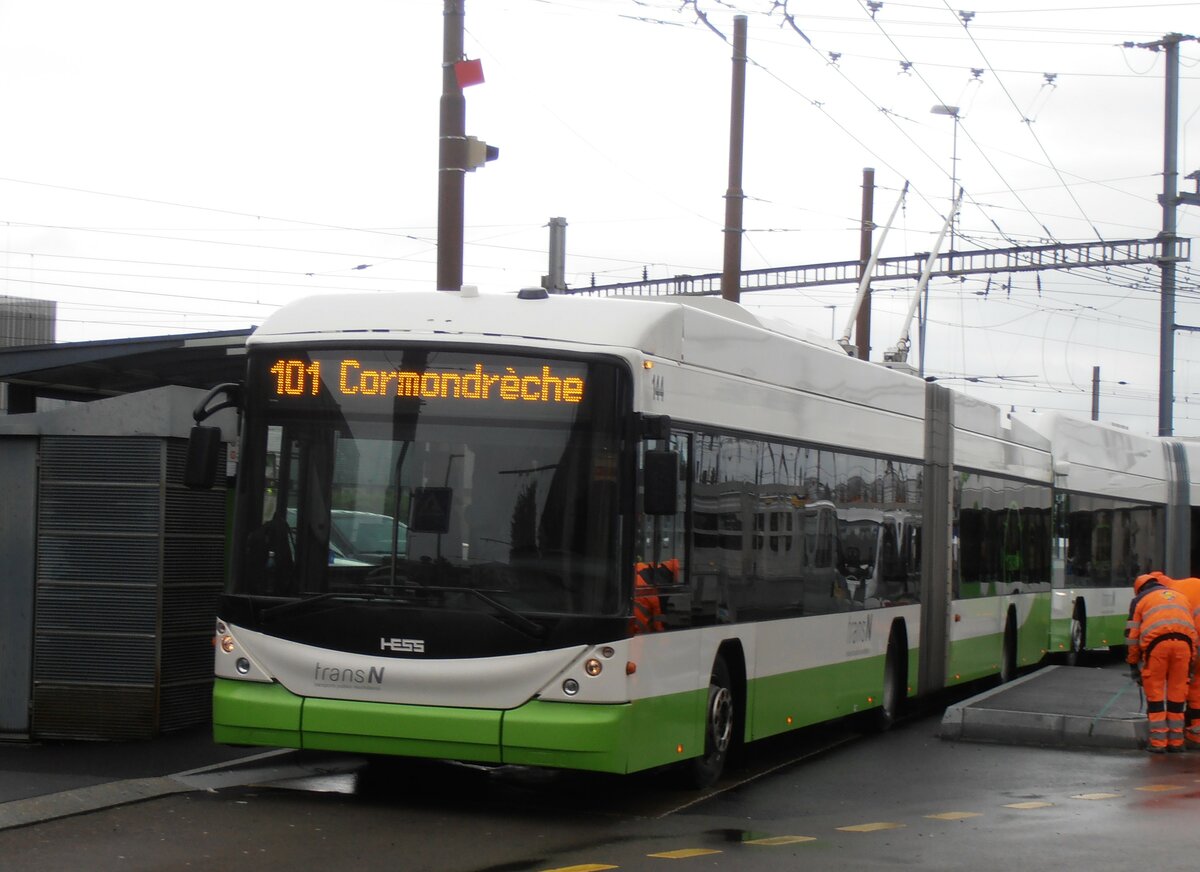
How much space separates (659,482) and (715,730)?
233 cm

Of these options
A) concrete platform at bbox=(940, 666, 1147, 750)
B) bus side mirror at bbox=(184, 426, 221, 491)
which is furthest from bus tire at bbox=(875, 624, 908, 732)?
bus side mirror at bbox=(184, 426, 221, 491)

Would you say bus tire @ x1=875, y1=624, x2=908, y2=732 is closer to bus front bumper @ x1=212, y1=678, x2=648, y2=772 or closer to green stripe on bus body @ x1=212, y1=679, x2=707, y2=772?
green stripe on bus body @ x1=212, y1=679, x2=707, y2=772

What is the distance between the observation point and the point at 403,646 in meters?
9.85

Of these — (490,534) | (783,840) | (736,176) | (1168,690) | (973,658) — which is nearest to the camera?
(783,840)

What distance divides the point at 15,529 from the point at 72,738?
1.59 metres

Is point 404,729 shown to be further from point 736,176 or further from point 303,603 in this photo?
point 736,176

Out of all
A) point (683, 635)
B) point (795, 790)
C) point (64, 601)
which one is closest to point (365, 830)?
point (683, 635)

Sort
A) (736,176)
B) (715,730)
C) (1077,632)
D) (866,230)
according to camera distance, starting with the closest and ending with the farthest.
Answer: (715,730) < (736,176) < (1077,632) < (866,230)

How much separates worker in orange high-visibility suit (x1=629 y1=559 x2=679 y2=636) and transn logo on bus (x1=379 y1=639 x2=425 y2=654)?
3.81 ft

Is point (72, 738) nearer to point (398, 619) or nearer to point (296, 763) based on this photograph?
point (296, 763)

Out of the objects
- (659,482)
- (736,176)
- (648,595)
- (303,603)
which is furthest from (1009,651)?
(303,603)

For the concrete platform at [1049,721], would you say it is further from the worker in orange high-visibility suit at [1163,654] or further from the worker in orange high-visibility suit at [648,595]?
the worker in orange high-visibility suit at [648,595]

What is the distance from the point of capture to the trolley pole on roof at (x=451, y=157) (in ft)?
48.9

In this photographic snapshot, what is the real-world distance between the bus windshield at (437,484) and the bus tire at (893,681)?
6.36 meters
